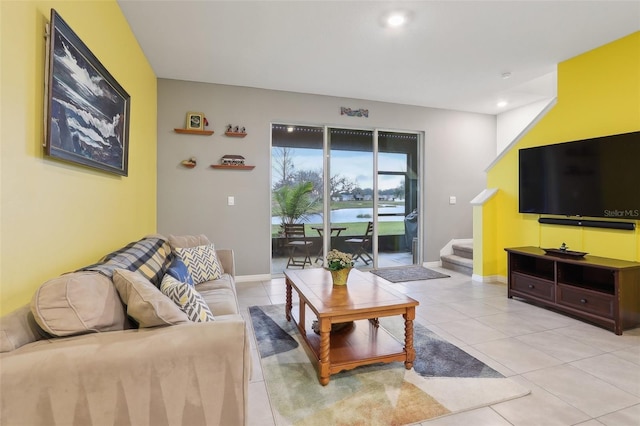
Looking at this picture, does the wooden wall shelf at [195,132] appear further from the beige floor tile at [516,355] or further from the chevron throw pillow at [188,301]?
the beige floor tile at [516,355]

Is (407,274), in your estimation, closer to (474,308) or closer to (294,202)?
(474,308)

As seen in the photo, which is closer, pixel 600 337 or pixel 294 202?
pixel 600 337

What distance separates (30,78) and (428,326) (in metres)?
3.24

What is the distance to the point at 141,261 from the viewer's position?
2113 millimetres

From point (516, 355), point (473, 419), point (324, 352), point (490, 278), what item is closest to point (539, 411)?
point (473, 419)

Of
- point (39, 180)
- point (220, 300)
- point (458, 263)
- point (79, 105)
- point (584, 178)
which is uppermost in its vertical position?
point (79, 105)

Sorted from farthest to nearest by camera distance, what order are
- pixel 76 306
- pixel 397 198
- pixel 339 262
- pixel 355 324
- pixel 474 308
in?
1. pixel 397 198
2. pixel 474 308
3. pixel 355 324
4. pixel 339 262
5. pixel 76 306

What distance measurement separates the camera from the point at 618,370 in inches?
86.6

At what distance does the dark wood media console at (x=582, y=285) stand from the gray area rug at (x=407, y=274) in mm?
1262

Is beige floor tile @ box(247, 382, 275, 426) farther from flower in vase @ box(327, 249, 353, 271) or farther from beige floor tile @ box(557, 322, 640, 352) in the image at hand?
beige floor tile @ box(557, 322, 640, 352)

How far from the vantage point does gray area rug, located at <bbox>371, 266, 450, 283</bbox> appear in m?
4.80

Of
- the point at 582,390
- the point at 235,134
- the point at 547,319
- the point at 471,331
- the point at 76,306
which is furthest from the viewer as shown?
the point at 235,134

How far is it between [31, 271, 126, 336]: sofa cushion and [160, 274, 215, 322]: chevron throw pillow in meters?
0.29

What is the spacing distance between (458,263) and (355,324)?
3.21 meters
